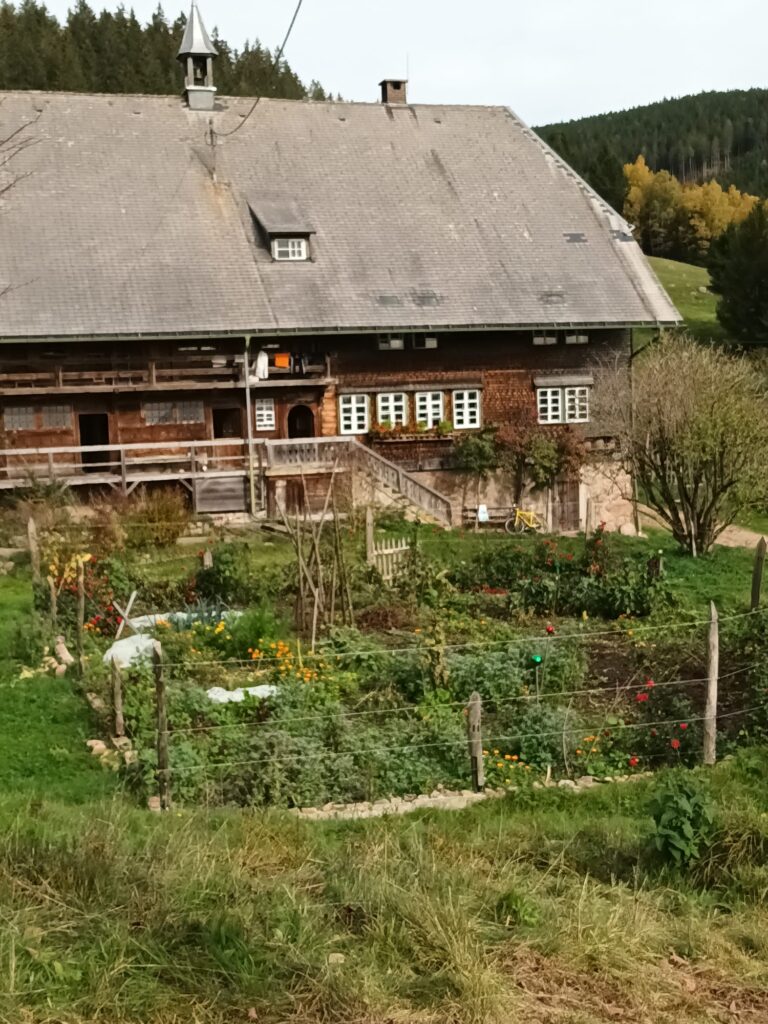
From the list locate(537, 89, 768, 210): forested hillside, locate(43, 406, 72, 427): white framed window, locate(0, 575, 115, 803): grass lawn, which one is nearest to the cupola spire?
locate(43, 406, 72, 427): white framed window

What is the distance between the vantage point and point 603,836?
318 inches

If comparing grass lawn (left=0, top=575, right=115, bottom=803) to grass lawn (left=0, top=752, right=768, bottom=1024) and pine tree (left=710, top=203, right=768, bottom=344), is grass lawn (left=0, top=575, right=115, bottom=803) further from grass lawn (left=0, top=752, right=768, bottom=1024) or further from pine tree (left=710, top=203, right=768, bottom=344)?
pine tree (left=710, top=203, right=768, bottom=344)

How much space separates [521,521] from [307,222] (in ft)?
29.2

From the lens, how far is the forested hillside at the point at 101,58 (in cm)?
6119

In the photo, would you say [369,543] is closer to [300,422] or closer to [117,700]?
[117,700]

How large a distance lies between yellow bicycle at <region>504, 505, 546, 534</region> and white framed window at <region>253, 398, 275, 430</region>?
6028 millimetres

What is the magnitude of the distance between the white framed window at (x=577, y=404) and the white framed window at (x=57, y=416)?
11982 mm

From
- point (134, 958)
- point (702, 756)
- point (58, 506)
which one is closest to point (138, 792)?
point (134, 958)

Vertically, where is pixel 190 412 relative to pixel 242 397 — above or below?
below

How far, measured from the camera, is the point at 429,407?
26906 mm

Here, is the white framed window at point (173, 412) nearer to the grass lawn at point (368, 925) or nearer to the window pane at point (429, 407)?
the window pane at point (429, 407)

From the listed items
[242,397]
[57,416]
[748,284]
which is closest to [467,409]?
[242,397]

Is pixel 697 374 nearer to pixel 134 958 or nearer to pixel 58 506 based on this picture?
pixel 58 506

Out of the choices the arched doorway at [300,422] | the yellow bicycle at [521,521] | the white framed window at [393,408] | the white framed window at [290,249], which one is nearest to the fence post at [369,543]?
the yellow bicycle at [521,521]
